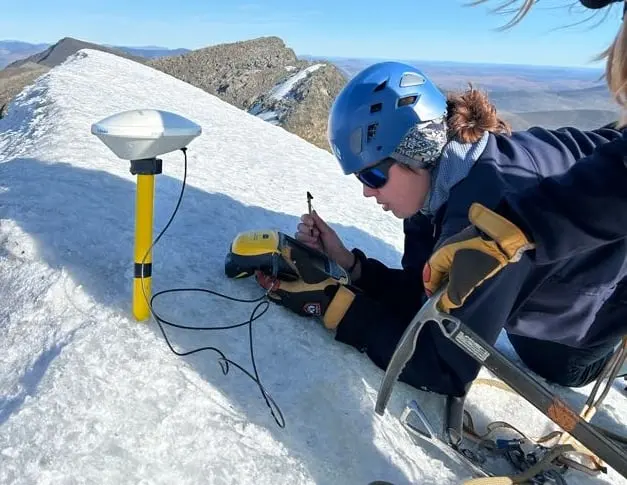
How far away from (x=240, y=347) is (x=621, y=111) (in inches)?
83.0

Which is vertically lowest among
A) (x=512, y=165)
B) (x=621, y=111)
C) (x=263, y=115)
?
(x=263, y=115)

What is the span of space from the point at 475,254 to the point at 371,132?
45.1 inches

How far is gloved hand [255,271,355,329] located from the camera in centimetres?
356

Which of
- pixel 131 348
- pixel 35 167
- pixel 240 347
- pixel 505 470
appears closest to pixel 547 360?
pixel 505 470

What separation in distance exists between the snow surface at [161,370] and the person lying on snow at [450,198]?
24 cm

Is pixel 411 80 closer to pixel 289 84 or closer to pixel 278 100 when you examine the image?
pixel 278 100

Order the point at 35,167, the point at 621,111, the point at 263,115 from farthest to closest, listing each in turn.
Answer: the point at 263,115 < the point at 35,167 < the point at 621,111

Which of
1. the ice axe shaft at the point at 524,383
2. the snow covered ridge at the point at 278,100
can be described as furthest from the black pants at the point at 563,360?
the snow covered ridge at the point at 278,100

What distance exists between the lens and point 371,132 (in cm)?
330

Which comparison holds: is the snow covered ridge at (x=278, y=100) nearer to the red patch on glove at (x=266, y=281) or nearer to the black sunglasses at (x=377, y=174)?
the red patch on glove at (x=266, y=281)

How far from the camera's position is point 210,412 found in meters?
2.82

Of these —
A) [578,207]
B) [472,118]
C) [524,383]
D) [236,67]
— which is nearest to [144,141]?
[472,118]

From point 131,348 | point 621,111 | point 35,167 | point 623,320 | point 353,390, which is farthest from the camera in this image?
point 35,167

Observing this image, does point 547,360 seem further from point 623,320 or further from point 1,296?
point 1,296
